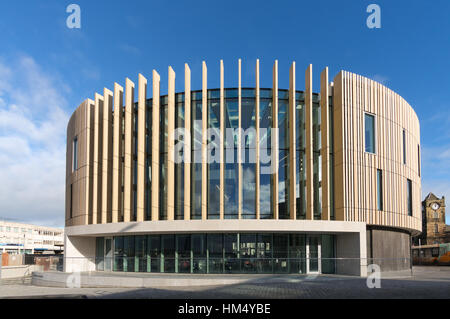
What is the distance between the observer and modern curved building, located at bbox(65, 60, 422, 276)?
23391 mm

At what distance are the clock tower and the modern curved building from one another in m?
74.3

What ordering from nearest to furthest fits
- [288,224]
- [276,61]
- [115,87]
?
[288,224] → [276,61] → [115,87]

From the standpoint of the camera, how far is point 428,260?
50344 mm

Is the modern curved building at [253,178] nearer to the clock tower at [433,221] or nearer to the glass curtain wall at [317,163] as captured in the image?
the glass curtain wall at [317,163]

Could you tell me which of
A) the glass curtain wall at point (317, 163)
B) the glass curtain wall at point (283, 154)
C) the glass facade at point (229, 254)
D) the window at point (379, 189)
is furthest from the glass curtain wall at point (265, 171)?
the window at point (379, 189)

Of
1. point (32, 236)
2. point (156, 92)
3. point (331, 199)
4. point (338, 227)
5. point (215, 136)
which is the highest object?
point (156, 92)

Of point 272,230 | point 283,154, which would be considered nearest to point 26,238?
point 283,154

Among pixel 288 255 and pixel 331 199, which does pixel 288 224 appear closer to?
pixel 288 255

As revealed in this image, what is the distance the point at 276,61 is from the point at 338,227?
10.7 metres

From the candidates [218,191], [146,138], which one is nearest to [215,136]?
[218,191]

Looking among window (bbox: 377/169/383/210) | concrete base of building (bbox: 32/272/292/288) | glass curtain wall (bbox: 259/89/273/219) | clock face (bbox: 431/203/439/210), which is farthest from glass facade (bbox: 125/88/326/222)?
clock face (bbox: 431/203/439/210)

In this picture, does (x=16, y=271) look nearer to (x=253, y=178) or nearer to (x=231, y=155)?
(x=231, y=155)

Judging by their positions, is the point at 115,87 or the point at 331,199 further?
the point at 115,87

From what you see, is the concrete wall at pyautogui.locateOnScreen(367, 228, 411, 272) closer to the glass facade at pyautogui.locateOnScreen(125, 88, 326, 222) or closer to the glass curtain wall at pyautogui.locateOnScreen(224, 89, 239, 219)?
the glass facade at pyautogui.locateOnScreen(125, 88, 326, 222)
